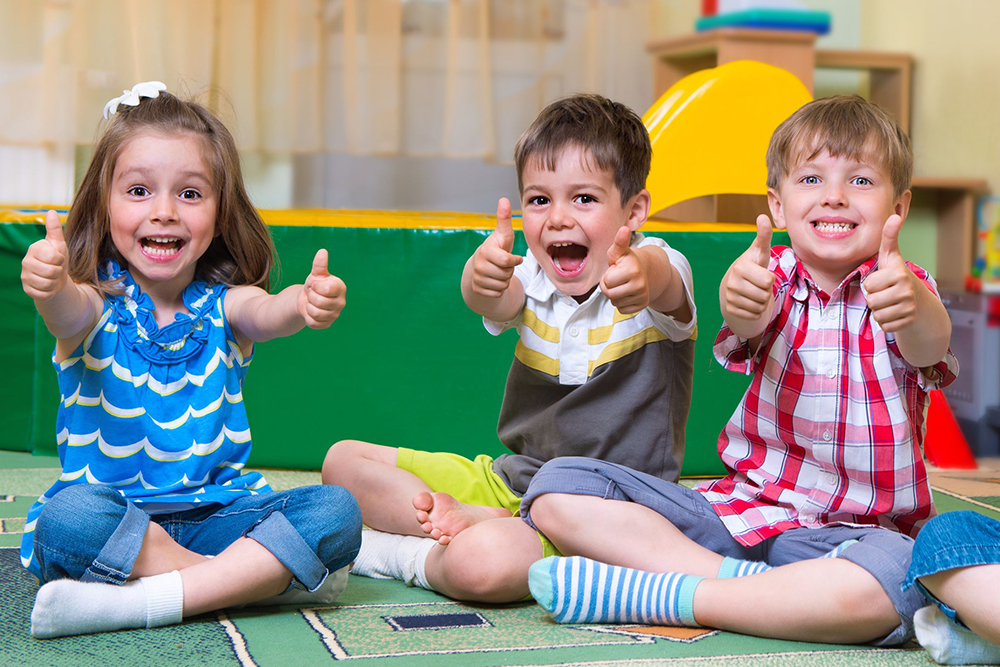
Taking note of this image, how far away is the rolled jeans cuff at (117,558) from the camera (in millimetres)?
761

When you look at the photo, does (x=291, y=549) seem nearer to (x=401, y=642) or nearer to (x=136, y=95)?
(x=401, y=642)

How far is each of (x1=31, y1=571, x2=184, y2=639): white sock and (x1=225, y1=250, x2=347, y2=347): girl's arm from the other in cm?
22

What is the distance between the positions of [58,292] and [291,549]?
0.27 meters

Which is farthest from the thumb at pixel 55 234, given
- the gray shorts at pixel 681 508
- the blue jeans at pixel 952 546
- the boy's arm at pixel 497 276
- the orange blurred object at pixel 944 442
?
the orange blurred object at pixel 944 442

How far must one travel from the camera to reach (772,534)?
86cm

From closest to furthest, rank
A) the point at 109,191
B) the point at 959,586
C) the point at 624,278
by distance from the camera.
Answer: the point at 959,586 → the point at 624,278 → the point at 109,191

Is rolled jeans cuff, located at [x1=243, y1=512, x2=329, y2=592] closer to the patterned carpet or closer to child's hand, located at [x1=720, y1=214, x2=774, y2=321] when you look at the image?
the patterned carpet

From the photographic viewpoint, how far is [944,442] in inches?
60.6

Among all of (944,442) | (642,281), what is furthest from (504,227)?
(944,442)

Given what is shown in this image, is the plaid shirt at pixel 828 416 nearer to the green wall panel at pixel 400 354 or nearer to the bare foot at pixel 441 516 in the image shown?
the bare foot at pixel 441 516

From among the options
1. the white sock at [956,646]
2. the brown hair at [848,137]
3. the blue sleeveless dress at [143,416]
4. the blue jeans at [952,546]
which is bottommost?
the white sock at [956,646]

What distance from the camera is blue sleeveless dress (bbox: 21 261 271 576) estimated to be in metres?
0.86

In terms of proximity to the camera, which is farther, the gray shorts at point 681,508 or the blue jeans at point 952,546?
the gray shorts at point 681,508

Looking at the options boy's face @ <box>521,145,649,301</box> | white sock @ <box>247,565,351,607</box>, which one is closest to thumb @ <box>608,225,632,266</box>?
boy's face @ <box>521,145,649,301</box>
